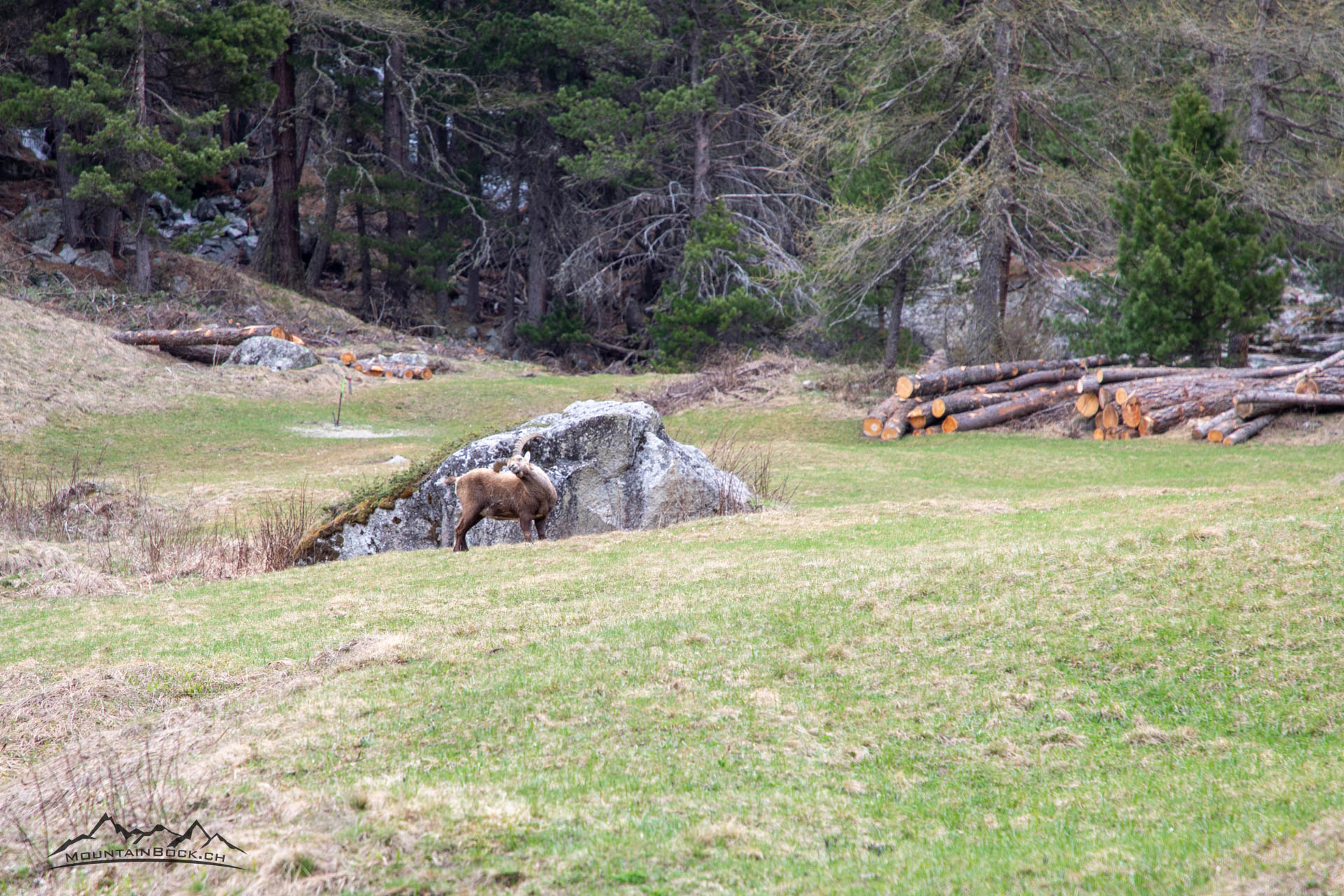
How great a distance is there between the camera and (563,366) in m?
41.7

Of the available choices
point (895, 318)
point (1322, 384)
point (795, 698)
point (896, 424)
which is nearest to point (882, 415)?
point (896, 424)

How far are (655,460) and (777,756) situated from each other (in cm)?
801

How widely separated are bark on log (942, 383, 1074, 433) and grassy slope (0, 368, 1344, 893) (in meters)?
12.6

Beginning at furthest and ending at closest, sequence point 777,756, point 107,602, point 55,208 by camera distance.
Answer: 1. point 55,208
2. point 107,602
3. point 777,756

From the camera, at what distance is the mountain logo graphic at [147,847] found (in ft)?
14.5

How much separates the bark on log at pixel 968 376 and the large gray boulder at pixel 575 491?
495 inches

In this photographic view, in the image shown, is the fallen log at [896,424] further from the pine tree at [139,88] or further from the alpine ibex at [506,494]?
the pine tree at [139,88]

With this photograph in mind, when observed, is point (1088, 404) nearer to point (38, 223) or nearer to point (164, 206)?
point (38, 223)

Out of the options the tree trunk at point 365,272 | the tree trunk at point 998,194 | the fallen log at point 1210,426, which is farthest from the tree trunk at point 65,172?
the fallen log at point 1210,426

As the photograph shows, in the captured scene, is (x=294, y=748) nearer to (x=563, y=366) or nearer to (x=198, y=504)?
(x=198, y=504)

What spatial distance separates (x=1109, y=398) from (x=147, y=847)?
21261 millimetres

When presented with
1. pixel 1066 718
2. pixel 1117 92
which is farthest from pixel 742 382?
pixel 1066 718

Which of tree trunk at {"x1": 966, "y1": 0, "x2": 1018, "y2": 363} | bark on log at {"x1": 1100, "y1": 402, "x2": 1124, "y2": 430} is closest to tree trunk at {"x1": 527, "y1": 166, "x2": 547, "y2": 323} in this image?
tree trunk at {"x1": 966, "y1": 0, "x2": 1018, "y2": 363}

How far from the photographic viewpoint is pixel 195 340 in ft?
98.5
